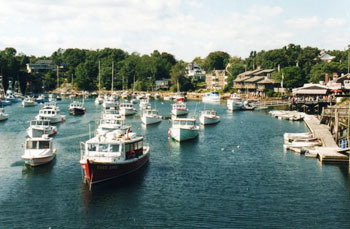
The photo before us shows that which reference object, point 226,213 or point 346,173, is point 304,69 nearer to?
point 346,173

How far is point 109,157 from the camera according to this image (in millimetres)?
44438

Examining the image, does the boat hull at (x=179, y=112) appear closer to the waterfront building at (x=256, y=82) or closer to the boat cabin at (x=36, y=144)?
the boat cabin at (x=36, y=144)

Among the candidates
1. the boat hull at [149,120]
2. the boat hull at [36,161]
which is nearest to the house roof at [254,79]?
the boat hull at [149,120]

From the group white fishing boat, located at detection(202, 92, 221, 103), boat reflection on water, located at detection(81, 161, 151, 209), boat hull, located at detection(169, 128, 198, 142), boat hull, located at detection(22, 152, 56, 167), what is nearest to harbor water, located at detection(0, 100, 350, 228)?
boat reflection on water, located at detection(81, 161, 151, 209)

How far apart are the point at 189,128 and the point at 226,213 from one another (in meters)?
35.5

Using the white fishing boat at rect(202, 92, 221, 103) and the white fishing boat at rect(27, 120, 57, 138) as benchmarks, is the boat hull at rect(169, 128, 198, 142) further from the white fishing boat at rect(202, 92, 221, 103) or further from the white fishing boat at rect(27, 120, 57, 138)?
the white fishing boat at rect(202, 92, 221, 103)

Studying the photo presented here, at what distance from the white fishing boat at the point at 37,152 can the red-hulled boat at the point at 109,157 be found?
9.60 metres

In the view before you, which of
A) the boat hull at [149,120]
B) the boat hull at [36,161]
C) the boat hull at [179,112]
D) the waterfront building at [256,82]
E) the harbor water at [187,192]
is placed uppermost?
the waterfront building at [256,82]

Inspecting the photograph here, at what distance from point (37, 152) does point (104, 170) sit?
13.2m

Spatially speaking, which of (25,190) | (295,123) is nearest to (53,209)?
(25,190)

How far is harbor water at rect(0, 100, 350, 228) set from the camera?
35156 mm

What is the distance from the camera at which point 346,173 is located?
4919cm

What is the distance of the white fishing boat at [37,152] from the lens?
168 feet

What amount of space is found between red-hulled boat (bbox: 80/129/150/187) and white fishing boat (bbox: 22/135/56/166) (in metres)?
9.60
